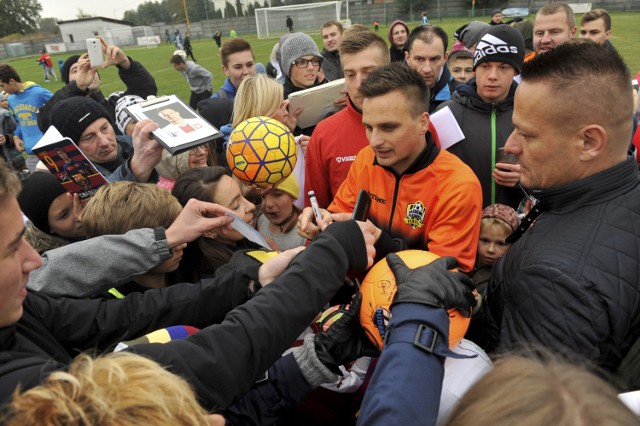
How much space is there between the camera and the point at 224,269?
102 inches

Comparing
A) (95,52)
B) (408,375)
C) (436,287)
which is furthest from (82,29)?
(408,375)

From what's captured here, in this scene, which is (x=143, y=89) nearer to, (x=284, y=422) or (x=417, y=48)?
(x=417, y=48)

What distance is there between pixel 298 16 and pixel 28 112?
143 feet

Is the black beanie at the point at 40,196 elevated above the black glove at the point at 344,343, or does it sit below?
above

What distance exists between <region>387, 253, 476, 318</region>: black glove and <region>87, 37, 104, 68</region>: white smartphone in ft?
15.1

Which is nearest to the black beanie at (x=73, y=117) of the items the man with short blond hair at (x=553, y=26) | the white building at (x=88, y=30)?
the man with short blond hair at (x=553, y=26)

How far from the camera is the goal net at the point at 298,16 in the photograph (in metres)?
46.5

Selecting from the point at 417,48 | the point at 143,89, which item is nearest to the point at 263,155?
the point at 417,48

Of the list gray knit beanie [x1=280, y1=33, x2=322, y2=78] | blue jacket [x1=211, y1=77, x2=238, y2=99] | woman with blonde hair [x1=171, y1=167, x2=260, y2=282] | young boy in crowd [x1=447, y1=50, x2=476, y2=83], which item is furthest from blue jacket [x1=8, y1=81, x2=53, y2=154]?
young boy in crowd [x1=447, y1=50, x2=476, y2=83]

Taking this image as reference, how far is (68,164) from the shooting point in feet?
9.34

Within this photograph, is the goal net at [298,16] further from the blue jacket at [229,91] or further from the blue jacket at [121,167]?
the blue jacket at [121,167]

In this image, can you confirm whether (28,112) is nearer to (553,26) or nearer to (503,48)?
(503,48)

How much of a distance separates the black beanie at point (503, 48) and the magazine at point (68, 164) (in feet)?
10.6

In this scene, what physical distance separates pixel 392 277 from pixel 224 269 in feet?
3.61
